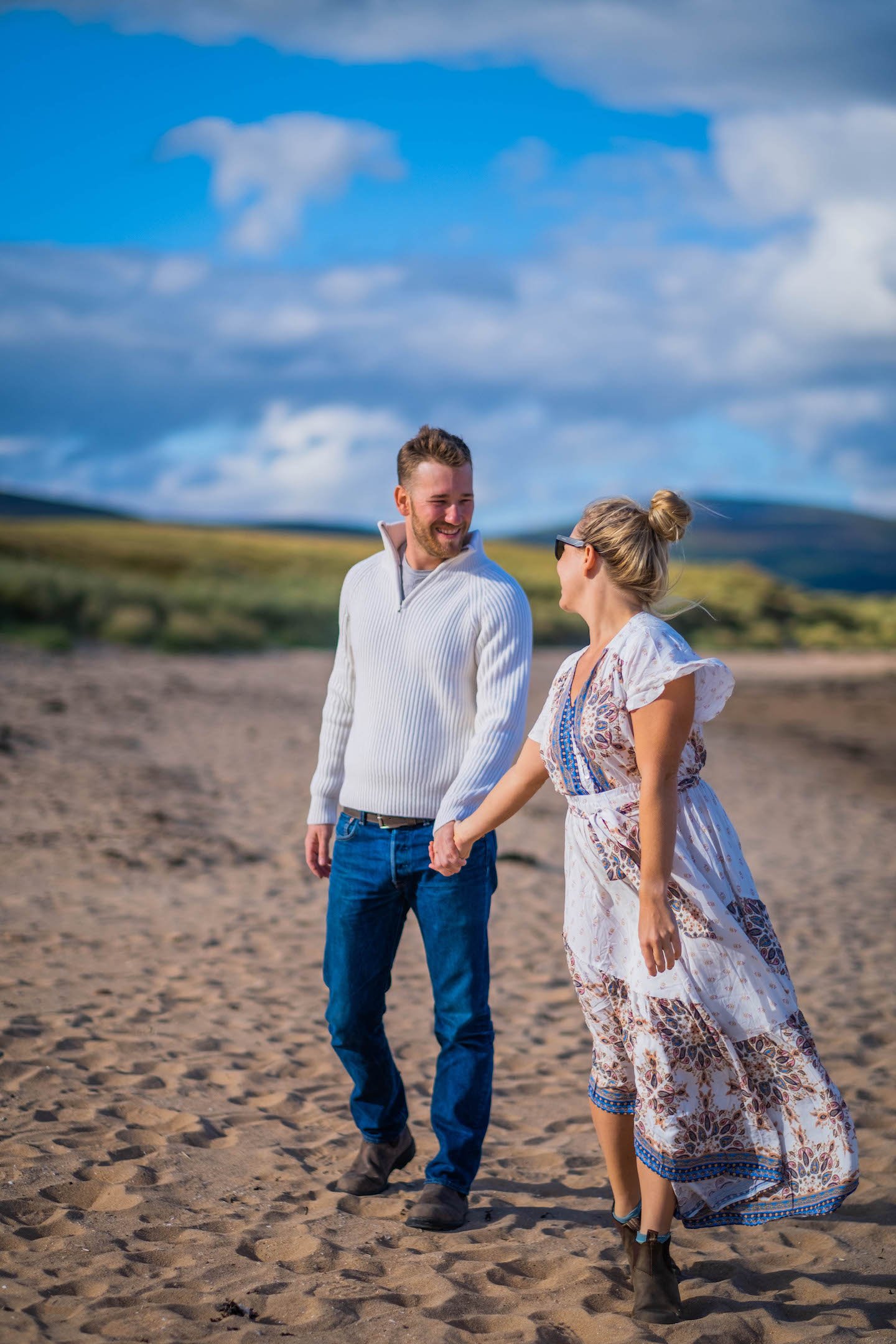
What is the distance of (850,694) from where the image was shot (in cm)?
2481

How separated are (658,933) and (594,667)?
0.61m

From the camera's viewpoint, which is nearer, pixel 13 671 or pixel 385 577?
pixel 385 577

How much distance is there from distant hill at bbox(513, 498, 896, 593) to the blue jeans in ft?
378

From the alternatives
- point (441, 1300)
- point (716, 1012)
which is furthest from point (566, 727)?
point (441, 1300)

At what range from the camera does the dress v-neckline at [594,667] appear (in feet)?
8.75

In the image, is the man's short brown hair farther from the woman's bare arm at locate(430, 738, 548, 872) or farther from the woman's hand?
the woman's hand

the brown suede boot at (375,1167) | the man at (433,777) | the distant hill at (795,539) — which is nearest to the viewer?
the man at (433,777)

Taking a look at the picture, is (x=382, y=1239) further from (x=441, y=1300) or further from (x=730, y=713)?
(x=730, y=713)

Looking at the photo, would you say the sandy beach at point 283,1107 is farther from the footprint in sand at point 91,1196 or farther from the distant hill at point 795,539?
the distant hill at point 795,539

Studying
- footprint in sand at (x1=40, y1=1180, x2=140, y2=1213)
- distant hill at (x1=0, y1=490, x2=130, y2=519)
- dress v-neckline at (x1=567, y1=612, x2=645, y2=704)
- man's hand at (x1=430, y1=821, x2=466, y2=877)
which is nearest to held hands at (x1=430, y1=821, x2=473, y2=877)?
man's hand at (x1=430, y1=821, x2=466, y2=877)

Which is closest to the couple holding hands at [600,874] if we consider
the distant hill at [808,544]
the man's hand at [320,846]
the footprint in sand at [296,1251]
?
the man's hand at [320,846]

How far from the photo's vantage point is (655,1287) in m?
2.74

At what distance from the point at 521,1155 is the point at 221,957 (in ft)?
8.63

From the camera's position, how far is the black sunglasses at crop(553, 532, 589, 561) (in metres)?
2.74
